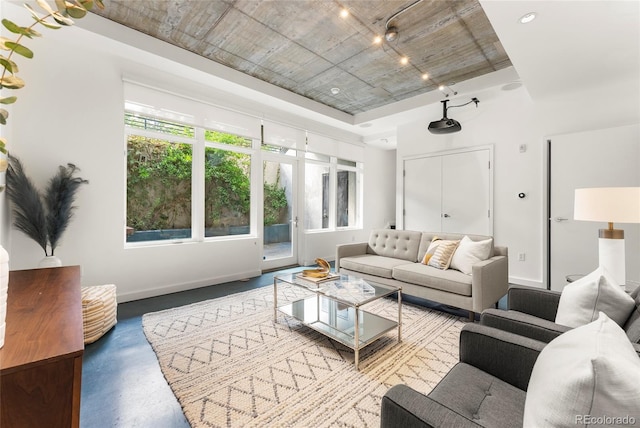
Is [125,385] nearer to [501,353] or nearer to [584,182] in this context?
[501,353]

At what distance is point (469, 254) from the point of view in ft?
9.80

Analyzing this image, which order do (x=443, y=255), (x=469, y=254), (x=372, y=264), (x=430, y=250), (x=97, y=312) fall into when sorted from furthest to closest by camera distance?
(x=372, y=264) < (x=430, y=250) < (x=443, y=255) < (x=469, y=254) < (x=97, y=312)

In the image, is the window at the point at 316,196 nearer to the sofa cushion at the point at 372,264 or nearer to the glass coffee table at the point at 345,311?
Result: the sofa cushion at the point at 372,264

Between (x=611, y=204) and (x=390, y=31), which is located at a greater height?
(x=390, y=31)

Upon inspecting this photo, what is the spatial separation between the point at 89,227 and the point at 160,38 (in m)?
2.25

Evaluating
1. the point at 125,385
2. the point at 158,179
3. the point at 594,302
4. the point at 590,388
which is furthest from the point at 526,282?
the point at 158,179

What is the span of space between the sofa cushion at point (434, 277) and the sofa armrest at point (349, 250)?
2.74 ft

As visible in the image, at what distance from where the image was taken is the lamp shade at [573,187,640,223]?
201 cm

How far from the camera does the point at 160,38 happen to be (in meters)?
3.07

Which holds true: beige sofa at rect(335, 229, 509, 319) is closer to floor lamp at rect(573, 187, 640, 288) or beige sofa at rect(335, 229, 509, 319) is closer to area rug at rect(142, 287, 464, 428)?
area rug at rect(142, 287, 464, 428)

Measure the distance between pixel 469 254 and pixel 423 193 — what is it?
2379 millimetres

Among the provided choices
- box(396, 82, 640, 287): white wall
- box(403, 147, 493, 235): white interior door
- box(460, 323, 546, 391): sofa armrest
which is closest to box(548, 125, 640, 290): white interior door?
box(396, 82, 640, 287): white wall

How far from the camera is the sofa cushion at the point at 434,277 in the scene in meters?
2.71

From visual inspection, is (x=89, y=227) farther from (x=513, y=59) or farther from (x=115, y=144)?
(x=513, y=59)
